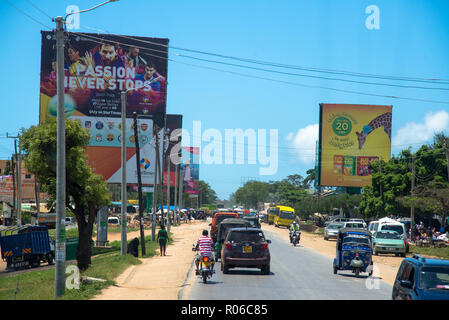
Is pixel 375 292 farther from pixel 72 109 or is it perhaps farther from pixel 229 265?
pixel 72 109

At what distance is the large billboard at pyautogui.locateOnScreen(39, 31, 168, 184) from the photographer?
59.9 meters

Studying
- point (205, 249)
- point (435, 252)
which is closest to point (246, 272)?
point (205, 249)

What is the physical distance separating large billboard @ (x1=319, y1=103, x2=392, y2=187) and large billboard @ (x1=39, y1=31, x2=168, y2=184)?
2613cm

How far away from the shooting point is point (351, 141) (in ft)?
257

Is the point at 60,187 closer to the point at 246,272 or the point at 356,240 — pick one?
the point at 246,272

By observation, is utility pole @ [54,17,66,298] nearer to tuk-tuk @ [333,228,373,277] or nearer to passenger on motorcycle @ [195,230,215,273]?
passenger on motorcycle @ [195,230,215,273]

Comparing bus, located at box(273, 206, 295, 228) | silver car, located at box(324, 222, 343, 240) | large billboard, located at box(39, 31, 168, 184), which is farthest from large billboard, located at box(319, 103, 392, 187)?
large billboard, located at box(39, 31, 168, 184)

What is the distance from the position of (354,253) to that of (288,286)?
16.0 feet

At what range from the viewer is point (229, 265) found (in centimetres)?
2152

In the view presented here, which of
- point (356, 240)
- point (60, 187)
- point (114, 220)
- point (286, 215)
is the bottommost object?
point (114, 220)

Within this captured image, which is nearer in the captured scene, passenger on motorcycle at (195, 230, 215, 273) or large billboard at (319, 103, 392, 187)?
passenger on motorcycle at (195, 230, 215, 273)
